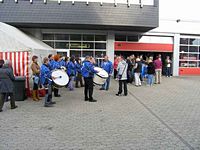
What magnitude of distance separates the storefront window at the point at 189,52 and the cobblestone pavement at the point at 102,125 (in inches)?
627

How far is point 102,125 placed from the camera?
6617 millimetres

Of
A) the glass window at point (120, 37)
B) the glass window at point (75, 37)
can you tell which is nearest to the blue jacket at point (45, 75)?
the glass window at point (75, 37)

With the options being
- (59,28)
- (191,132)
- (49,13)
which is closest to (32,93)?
(191,132)

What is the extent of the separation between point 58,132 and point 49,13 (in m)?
14.9

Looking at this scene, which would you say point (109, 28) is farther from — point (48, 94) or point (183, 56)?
point (48, 94)

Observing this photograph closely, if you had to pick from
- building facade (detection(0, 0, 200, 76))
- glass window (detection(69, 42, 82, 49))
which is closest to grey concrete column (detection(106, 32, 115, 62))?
building facade (detection(0, 0, 200, 76))

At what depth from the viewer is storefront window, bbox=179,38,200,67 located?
25109 mm

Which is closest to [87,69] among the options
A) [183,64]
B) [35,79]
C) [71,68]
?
[35,79]

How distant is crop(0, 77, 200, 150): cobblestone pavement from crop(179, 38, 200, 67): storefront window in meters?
15.9

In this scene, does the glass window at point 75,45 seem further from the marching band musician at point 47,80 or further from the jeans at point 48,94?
the jeans at point 48,94

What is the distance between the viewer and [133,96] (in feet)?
37.1

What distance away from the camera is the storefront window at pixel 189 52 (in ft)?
82.4

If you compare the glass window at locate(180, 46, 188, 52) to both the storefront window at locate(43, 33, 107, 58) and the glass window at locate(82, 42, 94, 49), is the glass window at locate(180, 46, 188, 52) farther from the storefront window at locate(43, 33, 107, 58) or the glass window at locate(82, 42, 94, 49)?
the glass window at locate(82, 42, 94, 49)

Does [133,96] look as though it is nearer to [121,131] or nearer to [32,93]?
[32,93]
